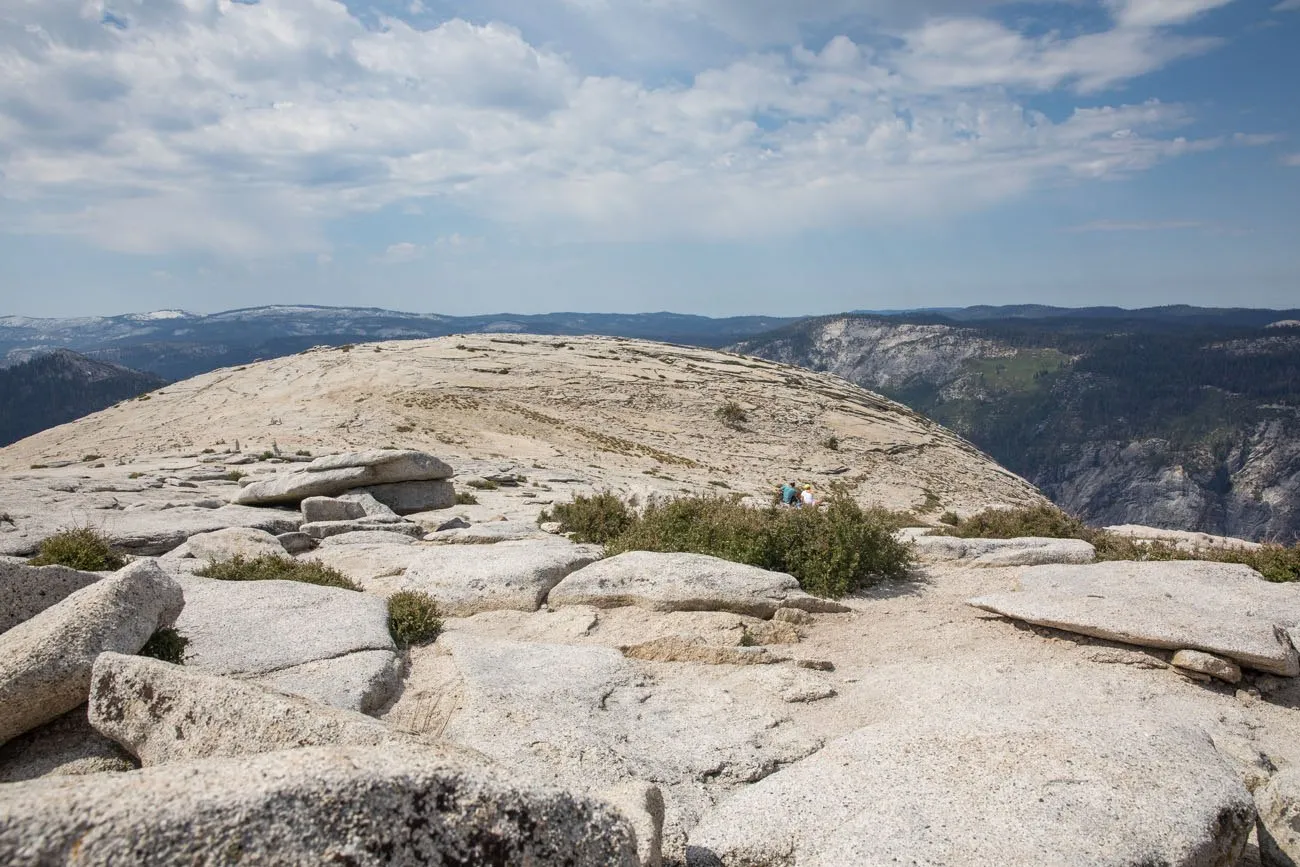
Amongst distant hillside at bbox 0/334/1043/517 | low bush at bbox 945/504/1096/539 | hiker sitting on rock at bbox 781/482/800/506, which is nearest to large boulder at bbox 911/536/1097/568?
low bush at bbox 945/504/1096/539

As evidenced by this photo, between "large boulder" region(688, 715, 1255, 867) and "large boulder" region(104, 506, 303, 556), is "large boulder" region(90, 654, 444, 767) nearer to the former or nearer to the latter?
"large boulder" region(688, 715, 1255, 867)

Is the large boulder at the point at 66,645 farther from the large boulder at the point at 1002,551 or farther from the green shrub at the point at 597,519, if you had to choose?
the large boulder at the point at 1002,551

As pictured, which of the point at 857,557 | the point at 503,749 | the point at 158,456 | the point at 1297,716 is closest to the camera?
the point at 503,749

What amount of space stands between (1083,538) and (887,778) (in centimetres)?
1362

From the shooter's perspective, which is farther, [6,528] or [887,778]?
[6,528]

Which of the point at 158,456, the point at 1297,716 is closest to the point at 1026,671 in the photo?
the point at 1297,716

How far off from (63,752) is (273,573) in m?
6.53

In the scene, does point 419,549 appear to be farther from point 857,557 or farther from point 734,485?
point 734,485

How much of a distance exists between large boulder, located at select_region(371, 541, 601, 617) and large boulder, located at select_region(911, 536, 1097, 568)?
23.7 feet

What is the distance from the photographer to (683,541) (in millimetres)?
14586

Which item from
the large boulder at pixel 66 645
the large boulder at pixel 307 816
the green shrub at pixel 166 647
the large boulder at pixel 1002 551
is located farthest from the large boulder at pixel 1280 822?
the green shrub at pixel 166 647

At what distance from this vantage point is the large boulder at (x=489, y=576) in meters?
11.7

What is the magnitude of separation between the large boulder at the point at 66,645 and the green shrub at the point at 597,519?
34.0 feet

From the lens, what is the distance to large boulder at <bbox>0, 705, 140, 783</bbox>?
5555 mm
